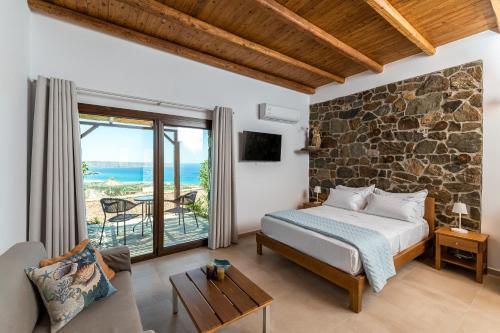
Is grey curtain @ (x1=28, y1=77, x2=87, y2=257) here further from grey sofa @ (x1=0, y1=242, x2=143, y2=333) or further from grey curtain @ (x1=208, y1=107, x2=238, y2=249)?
grey curtain @ (x1=208, y1=107, x2=238, y2=249)

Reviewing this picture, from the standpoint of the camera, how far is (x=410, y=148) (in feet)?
11.6

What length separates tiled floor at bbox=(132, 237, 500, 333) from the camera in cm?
192

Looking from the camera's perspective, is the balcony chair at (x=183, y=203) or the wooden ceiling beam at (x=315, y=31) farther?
the balcony chair at (x=183, y=203)

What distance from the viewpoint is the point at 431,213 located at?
325cm

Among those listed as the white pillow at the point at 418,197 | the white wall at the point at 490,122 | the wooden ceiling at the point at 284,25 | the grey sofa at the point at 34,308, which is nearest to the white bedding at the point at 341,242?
the white pillow at the point at 418,197

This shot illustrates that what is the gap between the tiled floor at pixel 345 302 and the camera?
1920 millimetres

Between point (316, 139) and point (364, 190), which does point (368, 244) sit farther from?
point (316, 139)

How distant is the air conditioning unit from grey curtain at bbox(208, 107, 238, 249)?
2.49 ft

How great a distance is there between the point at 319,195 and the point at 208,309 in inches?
152

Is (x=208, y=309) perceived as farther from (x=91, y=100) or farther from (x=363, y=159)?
(x=363, y=159)

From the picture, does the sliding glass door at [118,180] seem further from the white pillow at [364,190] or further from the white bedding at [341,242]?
the white pillow at [364,190]

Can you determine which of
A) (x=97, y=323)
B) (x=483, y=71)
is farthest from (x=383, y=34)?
(x=97, y=323)

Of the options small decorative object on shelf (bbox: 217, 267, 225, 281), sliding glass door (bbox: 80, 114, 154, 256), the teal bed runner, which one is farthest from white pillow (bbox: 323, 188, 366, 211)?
sliding glass door (bbox: 80, 114, 154, 256)

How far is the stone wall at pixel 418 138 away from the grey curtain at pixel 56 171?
4334 mm
